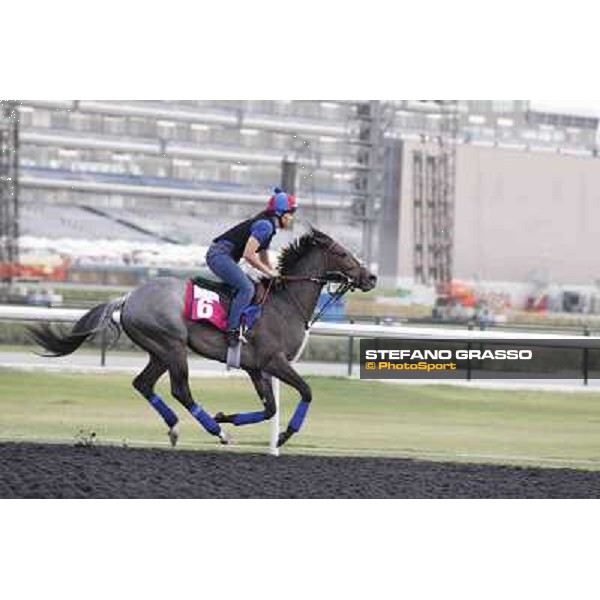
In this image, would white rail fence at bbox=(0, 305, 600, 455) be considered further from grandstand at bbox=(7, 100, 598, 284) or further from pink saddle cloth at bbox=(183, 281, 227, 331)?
pink saddle cloth at bbox=(183, 281, 227, 331)

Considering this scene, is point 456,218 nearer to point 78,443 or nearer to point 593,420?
point 593,420

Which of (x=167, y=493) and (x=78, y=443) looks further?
(x=78, y=443)

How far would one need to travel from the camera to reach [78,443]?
10328 millimetres

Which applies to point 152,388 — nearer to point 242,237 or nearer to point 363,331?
point 242,237

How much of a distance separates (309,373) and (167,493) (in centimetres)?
128

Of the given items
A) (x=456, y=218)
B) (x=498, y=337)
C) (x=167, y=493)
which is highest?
(x=456, y=218)

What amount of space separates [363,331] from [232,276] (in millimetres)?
932

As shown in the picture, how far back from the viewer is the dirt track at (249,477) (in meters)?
9.70

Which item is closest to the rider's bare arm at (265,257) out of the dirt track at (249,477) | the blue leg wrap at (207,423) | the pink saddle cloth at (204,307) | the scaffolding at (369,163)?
the pink saddle cloth at (204,307)

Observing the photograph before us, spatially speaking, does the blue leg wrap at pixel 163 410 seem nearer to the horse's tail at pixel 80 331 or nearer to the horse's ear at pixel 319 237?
the horse's tail at pixel 80 331

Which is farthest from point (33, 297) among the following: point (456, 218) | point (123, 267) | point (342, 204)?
point (456, 218)

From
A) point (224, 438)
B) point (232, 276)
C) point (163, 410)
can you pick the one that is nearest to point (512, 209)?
point (232, 276)

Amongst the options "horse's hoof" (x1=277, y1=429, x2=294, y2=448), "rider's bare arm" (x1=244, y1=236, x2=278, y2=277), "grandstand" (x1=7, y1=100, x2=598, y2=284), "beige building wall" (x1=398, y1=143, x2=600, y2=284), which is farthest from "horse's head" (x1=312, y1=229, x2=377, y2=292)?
"horse's hoof" (x1=277, y1=429, x2=294, y2=448)

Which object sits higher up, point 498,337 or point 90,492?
point 498,337
